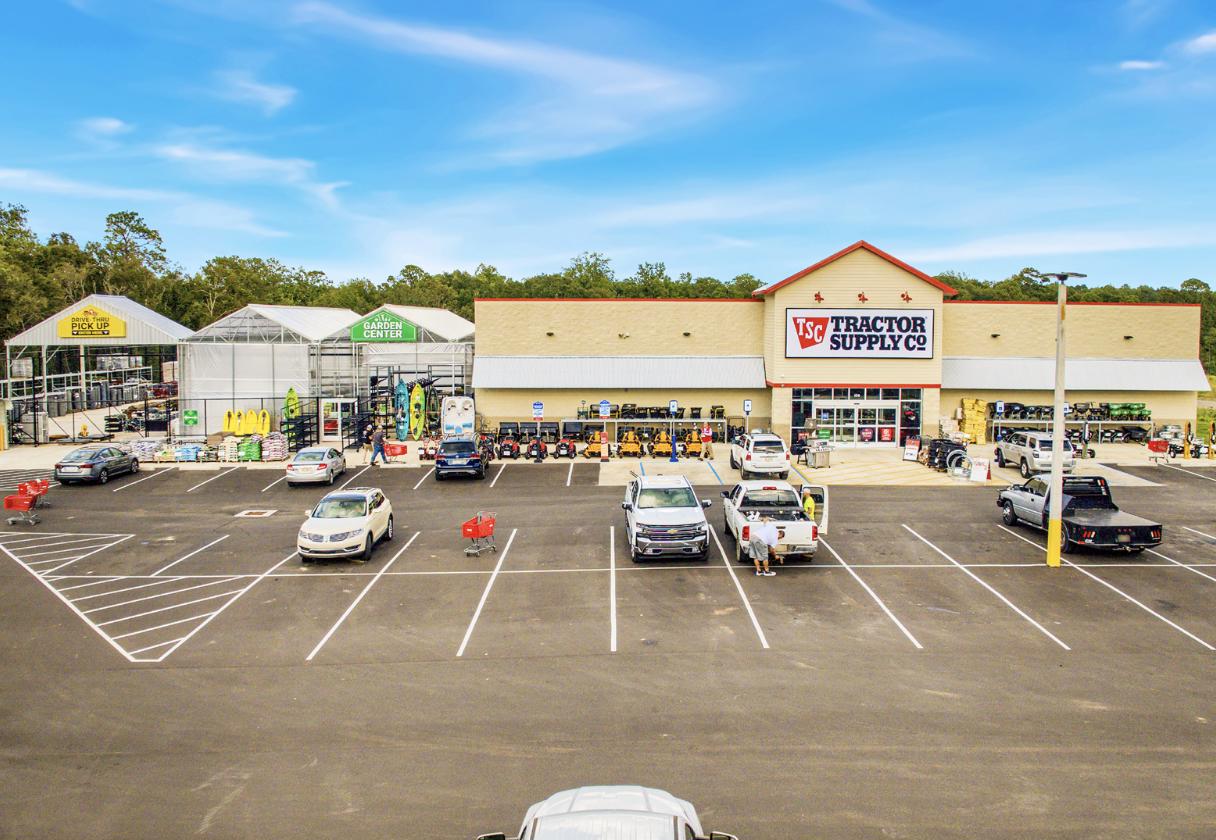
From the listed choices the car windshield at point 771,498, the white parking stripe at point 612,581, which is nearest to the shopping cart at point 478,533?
the white parking stripe at point 612,581

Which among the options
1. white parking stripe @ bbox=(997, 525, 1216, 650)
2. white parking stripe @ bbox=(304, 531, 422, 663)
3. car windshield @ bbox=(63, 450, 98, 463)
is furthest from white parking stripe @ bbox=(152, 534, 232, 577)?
white parking stripe @ bbox=(997, 525, 1216, 650)

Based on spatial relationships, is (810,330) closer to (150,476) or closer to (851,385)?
(851,385)

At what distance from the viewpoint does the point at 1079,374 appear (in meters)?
40.1

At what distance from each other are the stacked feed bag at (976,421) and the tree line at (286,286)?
50.7 meters

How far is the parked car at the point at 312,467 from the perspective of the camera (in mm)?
29125

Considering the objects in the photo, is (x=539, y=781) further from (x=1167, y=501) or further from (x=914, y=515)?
(x=1167, y=501)

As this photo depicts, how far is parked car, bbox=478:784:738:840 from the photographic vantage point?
19.6 ft

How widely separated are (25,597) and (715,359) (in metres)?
29.8

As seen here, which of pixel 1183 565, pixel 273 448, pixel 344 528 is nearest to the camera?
pixel 1183 565

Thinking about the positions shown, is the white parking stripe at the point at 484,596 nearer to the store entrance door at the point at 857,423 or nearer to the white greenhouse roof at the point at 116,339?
the store entrance door at the point at 857,423

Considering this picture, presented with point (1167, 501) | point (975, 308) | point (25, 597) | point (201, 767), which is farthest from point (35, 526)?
point (975, 308)

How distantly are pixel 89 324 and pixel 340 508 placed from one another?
2995cm

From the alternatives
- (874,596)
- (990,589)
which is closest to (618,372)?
(874,596)

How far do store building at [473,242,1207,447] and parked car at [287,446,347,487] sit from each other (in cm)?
1030
